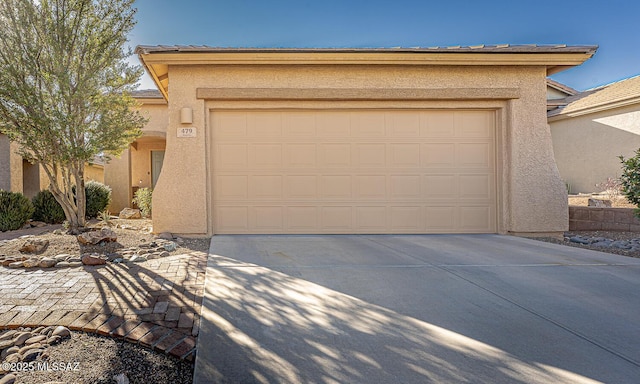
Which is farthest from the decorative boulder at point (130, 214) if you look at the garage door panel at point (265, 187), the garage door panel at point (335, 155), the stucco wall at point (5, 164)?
the garage door panel at point (335, 155)

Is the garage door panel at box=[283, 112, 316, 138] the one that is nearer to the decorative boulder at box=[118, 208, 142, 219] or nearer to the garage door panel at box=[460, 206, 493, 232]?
the garage door panel at box=[460, 206, 493, 232]

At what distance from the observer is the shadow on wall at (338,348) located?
6.88 feet

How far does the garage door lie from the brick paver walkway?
2.77 m

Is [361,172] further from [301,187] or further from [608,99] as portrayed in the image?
[608,99]

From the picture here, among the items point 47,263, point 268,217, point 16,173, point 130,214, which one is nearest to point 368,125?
point 268,217

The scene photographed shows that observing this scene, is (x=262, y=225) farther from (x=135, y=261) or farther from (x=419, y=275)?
(x=419, y=275)

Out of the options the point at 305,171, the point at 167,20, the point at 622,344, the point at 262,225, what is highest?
the point at 167,20

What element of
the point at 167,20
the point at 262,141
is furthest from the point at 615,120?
the point at 167,20

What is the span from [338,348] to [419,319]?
32.0 inches

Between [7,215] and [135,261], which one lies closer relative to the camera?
[135,261]

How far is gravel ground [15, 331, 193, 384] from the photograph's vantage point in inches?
81.3

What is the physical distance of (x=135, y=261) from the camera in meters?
4.75

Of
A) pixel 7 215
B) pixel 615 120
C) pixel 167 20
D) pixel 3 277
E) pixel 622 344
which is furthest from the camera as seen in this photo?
pixel 615 120

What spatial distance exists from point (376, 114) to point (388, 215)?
2.04 m
